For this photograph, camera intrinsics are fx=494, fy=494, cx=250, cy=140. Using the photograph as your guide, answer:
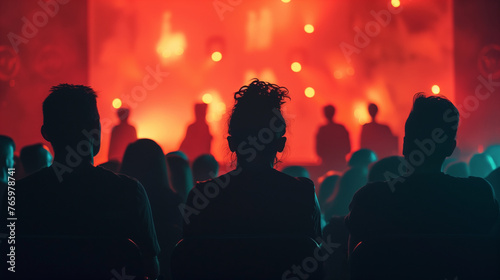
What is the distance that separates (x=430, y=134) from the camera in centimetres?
174

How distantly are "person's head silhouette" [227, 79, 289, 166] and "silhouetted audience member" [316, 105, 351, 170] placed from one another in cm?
513

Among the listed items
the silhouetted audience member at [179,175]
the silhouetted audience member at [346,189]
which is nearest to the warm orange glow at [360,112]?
the silhouetted audience member at [346,189]

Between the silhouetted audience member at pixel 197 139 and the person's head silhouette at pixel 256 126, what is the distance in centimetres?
543

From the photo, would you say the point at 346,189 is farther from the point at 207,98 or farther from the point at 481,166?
the point at 207,98

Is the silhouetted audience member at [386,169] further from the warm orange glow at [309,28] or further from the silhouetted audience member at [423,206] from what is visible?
the warm orange glow at [309,28]

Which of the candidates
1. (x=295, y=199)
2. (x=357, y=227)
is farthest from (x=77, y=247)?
(x=357, y=227)

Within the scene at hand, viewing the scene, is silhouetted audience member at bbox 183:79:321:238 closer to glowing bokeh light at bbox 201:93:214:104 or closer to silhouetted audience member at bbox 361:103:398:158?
silhouetted audience member at bbox 361:103:398:158

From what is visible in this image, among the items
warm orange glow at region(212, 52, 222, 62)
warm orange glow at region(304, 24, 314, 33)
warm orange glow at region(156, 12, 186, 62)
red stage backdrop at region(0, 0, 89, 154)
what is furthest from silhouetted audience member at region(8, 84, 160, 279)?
warm orange glow at region(304, 24, 314, 33)

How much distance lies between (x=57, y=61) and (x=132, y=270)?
762 centimetres

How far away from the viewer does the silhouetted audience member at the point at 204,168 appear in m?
3.26

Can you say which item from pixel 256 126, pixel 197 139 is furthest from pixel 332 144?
pixel 256 126

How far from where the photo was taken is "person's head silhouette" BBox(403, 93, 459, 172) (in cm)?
173

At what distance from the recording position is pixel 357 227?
167cm

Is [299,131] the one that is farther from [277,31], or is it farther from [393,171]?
[393,171]
